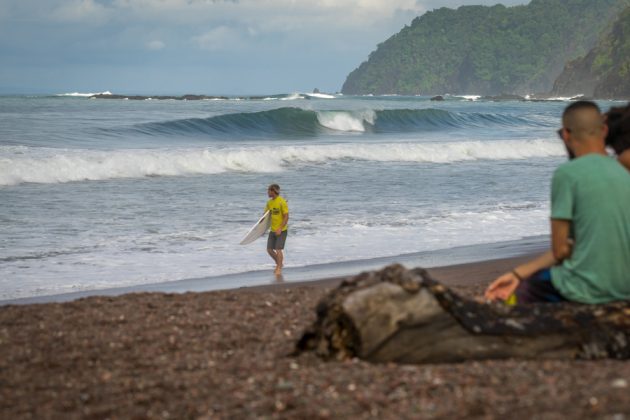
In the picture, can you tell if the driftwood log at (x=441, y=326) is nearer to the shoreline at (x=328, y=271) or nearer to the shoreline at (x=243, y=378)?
the shoreline at (x=243, y=378)

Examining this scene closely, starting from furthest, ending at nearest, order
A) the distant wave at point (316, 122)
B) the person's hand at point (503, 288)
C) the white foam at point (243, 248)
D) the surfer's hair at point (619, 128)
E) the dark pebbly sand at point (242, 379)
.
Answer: the distant wave at point (316, 122) → the white foam at point (243, 248) → the surfer's hair at point (619, 128) → the person's hand at point (503, 288) → the dark pebbly sand at point (242, 379)

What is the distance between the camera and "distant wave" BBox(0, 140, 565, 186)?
21.4 m

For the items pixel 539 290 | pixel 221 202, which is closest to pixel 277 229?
pixel 221 202

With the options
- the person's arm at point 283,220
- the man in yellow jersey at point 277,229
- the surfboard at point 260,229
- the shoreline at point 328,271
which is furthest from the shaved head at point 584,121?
the surfboard at point 260,229

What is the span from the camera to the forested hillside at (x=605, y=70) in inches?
4848

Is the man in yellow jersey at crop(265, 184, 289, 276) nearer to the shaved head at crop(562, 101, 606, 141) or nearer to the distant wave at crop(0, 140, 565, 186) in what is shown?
the shaved head at crop(562, 101, 606, 141)

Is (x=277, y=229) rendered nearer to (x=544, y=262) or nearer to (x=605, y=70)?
(x=544, y=262)

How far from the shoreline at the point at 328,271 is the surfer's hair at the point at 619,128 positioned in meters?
4.45

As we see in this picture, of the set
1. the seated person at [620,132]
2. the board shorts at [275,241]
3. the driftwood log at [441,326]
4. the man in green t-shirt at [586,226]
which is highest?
the seated person at [620,132]

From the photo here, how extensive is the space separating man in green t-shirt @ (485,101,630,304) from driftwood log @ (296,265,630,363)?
0.44 feet

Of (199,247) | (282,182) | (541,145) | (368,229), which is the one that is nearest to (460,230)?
(368,229)

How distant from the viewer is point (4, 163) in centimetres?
2102

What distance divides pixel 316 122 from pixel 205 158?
22.2m

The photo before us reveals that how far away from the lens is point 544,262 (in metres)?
4.83
